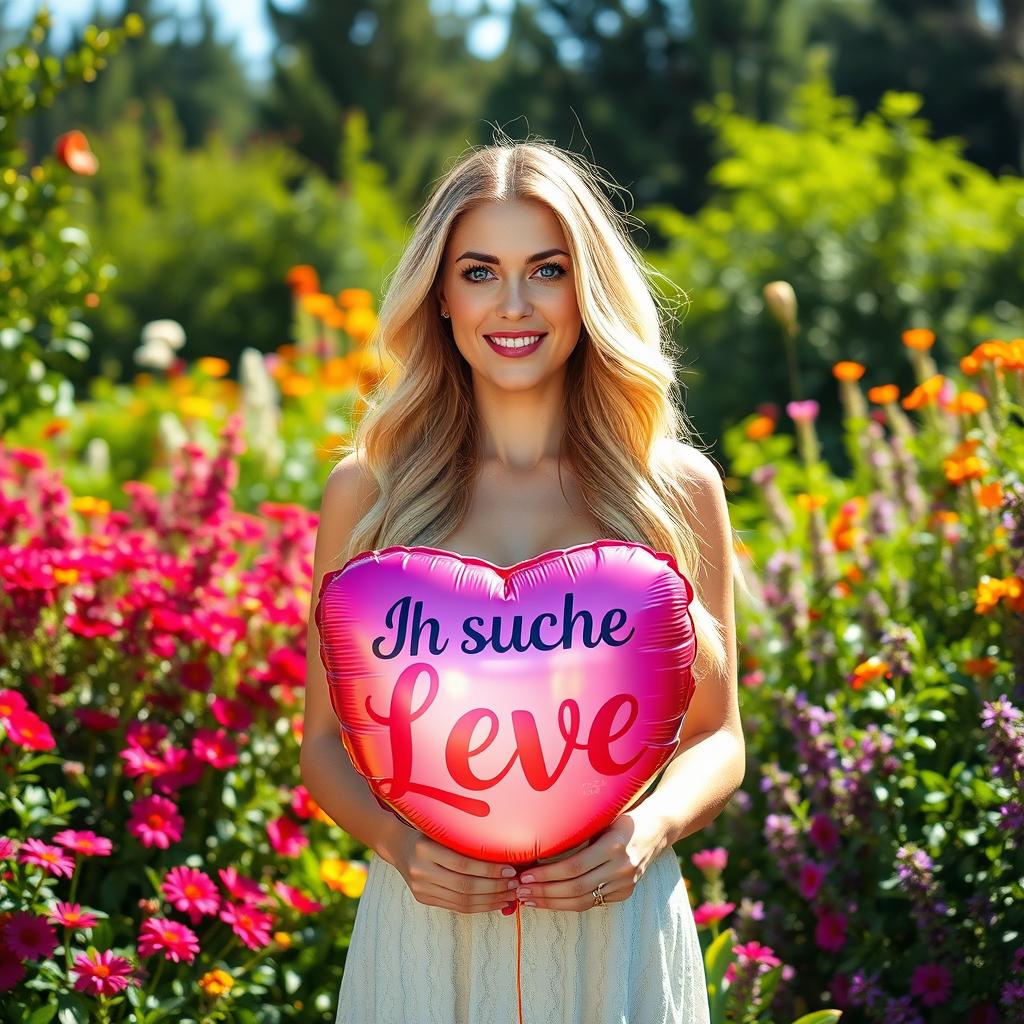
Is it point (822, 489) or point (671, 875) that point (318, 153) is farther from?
point (671, 875)

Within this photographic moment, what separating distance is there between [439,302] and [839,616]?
1.36m

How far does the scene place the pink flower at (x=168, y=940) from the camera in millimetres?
2121

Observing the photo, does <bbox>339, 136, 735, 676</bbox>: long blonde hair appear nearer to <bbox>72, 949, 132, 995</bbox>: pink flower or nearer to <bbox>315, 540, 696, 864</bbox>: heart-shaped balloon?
<bbox>315, 540, 696, 864</bbox>: heart-shaped balloon

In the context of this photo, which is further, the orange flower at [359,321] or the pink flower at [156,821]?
the orange flower at [359,321]

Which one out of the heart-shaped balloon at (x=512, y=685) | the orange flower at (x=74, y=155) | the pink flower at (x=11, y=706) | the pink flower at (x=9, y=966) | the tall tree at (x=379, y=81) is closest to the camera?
the heart-shaped balloon at (x=512, y=685)

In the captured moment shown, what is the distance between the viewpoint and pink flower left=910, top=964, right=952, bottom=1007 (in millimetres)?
2342

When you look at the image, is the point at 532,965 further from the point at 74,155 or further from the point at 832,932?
the point at 74,155

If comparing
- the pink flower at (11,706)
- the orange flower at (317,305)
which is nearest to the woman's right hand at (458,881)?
the pink flower at (11,706)

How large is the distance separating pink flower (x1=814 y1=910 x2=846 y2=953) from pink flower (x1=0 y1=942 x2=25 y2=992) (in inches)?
56.7

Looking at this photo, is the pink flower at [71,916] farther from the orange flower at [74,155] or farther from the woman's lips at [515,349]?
the orange flower at [74,155]

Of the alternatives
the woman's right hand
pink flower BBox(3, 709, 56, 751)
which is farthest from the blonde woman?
pink flower BBox(3, 709, 56, 751)

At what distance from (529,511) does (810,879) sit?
1.00 m

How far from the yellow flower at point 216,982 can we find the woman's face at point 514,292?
1.10m

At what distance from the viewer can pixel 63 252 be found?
352cm
